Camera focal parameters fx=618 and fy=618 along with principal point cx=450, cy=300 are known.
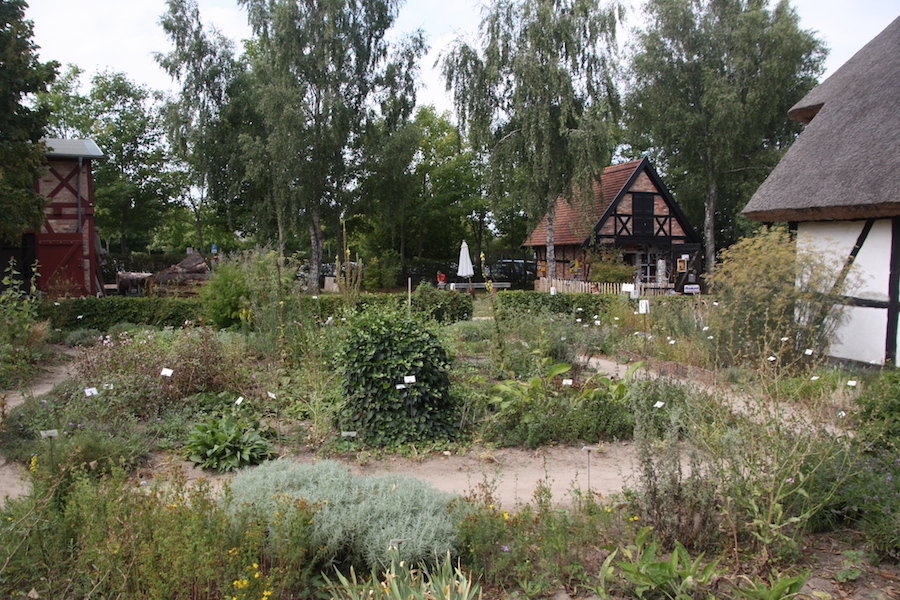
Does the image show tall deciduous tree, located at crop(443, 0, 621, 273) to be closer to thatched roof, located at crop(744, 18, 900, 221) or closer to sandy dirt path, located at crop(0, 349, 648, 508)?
thatched roof, located at crop(744, 18, 900, 221)

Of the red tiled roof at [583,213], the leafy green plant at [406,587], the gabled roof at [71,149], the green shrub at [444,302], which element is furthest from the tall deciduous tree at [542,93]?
the leafy green plant at [406,587]

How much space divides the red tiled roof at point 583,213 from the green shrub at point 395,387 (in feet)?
51.8

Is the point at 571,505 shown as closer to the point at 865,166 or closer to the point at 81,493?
the point at 81,493

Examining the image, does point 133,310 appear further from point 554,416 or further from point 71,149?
point 554,416

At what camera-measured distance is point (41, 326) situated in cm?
934

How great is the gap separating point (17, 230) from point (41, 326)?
4.45 m

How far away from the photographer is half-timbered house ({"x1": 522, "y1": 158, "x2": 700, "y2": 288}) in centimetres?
2359

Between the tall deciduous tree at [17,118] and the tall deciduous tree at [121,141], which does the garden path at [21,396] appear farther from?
the tall deciduous tree at [121,141]

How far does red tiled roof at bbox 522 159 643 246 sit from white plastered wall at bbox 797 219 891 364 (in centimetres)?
1136

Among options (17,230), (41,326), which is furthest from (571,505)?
(17,230)

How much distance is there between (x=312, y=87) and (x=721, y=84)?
15.0m

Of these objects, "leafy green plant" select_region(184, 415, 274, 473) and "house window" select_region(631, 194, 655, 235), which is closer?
"leafy green plant" select_region(184, 415, 274, 473)

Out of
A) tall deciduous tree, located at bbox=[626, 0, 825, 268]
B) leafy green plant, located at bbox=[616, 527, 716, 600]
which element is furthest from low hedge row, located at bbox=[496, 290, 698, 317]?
tall deciduous tree, located at bbox=[626, 0, 825, 268]

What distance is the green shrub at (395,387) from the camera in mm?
5617
